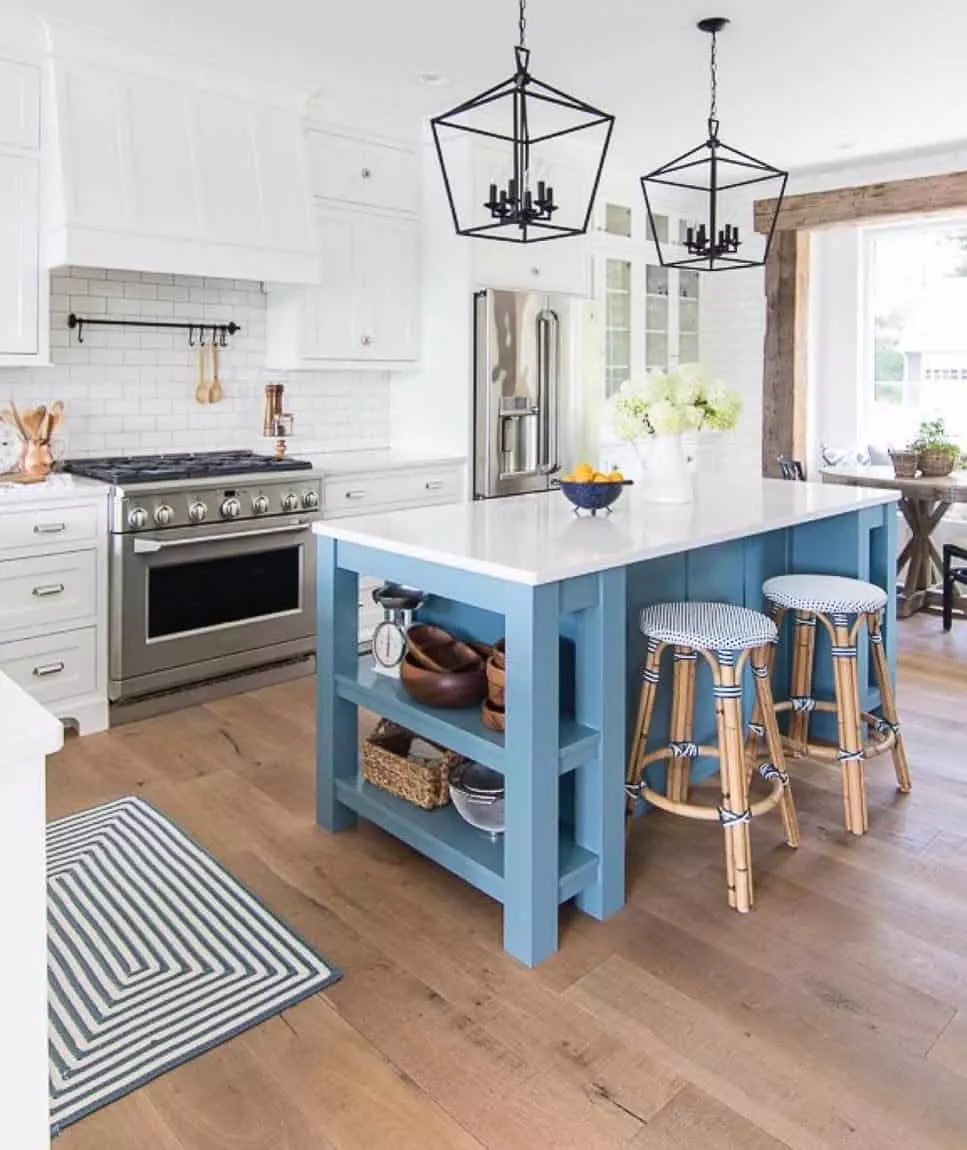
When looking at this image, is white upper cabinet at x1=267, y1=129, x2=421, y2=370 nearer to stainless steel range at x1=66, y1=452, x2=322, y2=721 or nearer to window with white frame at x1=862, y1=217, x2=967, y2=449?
stainless steel range at x1=66, y1=452, x2=322, y2=721

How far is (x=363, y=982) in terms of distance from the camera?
7.18 ft

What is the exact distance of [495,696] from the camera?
2482 mm

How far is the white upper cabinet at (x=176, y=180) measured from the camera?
12.4 ft

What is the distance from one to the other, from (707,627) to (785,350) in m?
4.57

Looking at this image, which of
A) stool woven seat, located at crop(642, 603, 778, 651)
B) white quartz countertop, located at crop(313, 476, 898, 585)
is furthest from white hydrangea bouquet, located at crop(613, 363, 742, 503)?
stool woven seat, located at crop(642, 603, 778, 651)

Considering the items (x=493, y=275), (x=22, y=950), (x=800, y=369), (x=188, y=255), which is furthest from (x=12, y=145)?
(x=800, y=369)

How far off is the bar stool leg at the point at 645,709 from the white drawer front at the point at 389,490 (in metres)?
2.19

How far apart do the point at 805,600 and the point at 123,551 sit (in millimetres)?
2458

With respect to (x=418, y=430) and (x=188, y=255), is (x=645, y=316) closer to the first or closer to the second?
(x=418, y=430)

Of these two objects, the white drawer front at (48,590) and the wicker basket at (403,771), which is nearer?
the wicker basket at (403,771)

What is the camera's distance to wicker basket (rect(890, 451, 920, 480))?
225 inches

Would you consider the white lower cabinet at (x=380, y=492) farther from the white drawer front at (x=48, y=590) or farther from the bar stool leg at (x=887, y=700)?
the bar stool leg at (x=887, y=700)

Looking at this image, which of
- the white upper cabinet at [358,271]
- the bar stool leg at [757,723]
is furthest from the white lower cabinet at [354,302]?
the bar stool leg at [757,723]

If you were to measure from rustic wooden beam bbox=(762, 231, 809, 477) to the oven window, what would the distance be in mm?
3800
